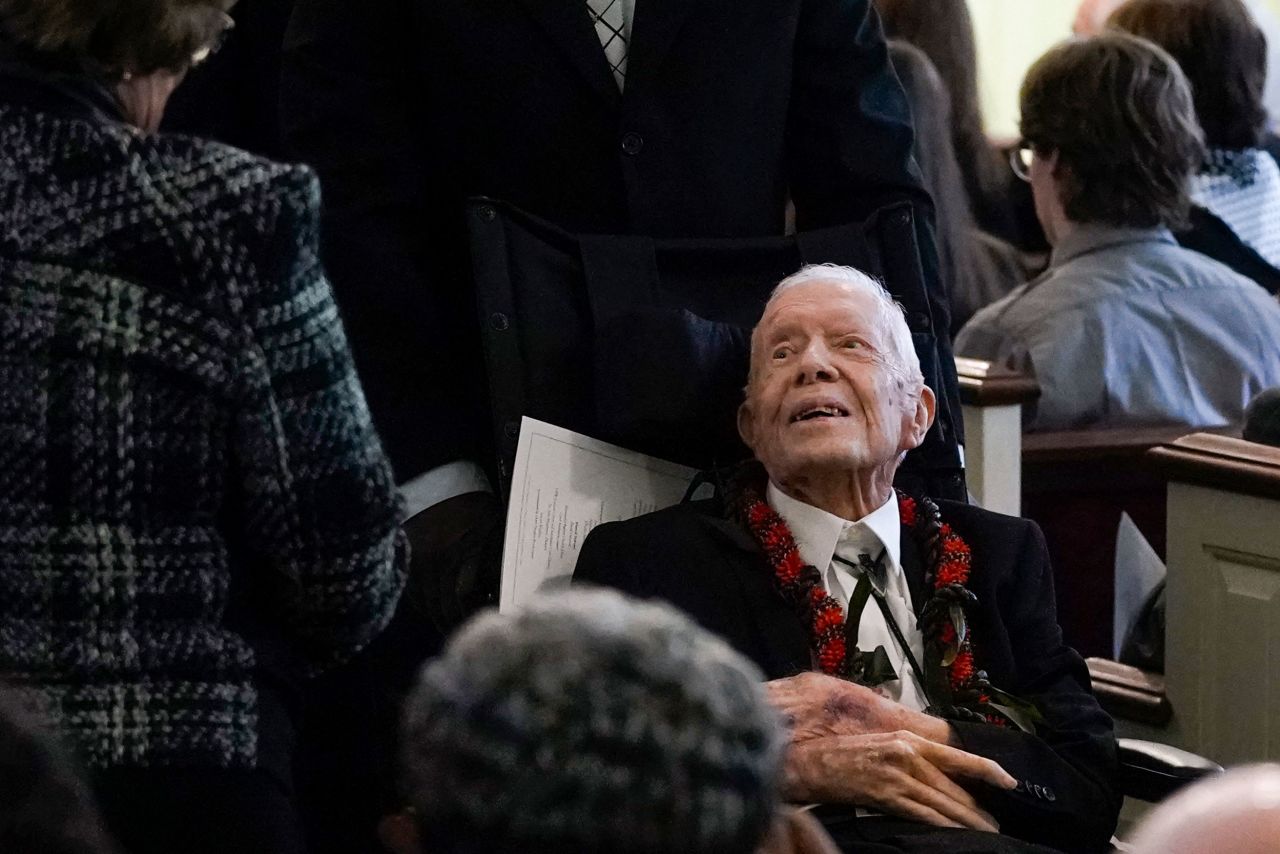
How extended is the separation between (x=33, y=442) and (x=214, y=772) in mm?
324

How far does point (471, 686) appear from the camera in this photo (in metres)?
1.00

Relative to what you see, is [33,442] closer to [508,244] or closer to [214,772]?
[214,772]

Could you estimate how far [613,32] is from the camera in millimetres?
2602

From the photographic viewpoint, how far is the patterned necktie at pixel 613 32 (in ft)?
8.53

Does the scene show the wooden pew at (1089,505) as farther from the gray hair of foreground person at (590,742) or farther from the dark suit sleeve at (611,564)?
the gray hair of foreground person at (590,742)

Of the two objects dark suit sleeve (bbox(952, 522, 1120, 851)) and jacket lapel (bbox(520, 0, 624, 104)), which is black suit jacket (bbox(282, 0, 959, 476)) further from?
dark suit sleeve (bbox(952, 522, 1120, 851))

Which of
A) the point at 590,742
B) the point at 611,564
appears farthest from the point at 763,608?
the point at 590,742

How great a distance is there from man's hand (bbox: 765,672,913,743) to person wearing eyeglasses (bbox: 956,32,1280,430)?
5.80 feet

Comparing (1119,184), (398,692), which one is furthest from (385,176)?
(1119,184)

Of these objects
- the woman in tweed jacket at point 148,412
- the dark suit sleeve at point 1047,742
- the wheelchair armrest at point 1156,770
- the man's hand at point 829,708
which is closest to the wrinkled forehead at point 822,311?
the dark suit sleeve at point 1047,742

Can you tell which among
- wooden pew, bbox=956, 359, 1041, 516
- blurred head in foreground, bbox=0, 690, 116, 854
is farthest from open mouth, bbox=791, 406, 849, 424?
blurred head in foreground, bbox=0, 690, 116, 854

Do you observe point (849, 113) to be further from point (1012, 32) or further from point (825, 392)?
point (1012, 32)

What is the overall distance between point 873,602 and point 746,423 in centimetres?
30

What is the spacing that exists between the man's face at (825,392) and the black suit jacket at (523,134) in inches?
8.5
